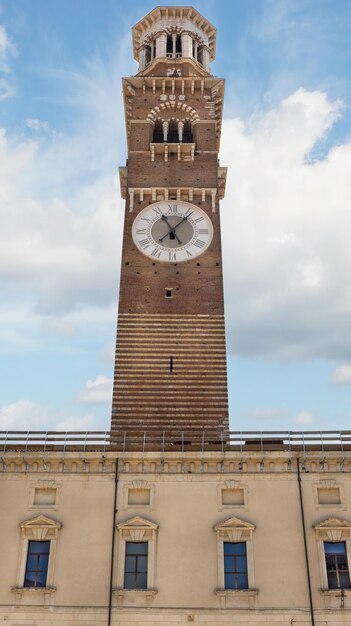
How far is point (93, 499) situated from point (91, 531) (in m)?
1.28

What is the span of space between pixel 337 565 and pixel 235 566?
406cm

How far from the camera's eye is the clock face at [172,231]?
40594 millimetres

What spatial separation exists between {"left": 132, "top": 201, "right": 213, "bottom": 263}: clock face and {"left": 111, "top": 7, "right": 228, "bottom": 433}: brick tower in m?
0.07

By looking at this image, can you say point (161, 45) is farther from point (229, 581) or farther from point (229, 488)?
point (229, 581)

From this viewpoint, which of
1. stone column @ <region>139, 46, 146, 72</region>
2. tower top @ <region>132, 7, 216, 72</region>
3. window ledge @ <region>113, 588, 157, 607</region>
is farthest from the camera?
stone column @ <region>139, 46, 146, 72</region>

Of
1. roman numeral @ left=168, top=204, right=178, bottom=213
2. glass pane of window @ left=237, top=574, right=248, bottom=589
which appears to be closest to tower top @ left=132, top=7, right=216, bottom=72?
roman numeral @ left=168, top=204, right=178, bottom=213

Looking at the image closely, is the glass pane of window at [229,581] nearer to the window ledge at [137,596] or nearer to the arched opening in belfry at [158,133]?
the window ledge at [137,596]

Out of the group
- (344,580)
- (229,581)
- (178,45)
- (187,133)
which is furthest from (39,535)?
(178,45)

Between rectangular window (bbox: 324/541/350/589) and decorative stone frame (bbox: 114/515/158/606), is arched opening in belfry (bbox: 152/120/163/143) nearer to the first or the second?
decorative stone frame (bbox: 114/515/158/606)

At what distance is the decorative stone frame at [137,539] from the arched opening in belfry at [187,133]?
28645 mm

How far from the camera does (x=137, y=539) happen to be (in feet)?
83.8

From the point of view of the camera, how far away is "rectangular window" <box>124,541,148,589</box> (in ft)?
82.0

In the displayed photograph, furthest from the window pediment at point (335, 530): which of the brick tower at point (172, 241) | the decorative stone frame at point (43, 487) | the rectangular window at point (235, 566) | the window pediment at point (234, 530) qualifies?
the decorative stone frame at point (43, 487)

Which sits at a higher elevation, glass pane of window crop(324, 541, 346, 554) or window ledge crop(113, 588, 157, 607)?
glass pane of window crop(324, 541, 346, 554)
